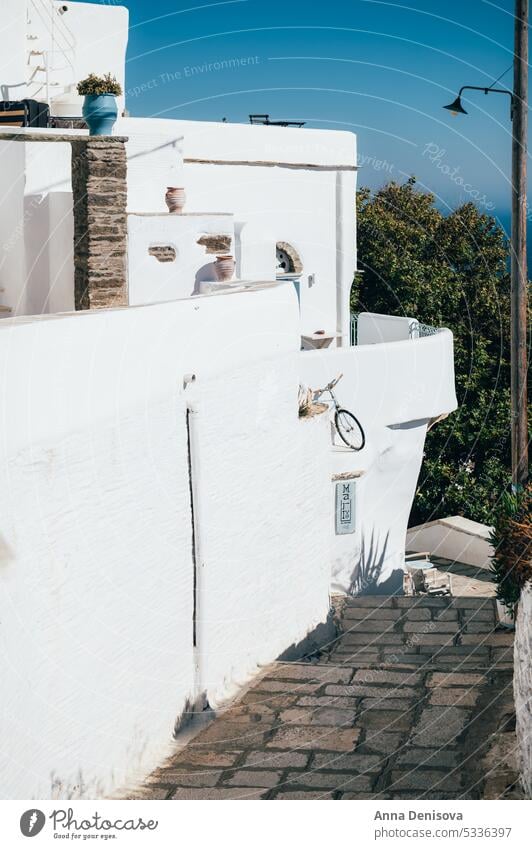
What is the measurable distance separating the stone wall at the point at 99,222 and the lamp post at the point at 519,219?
11.8 feet

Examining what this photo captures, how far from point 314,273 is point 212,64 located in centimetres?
585

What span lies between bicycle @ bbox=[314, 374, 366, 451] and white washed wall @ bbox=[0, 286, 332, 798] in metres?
2.04

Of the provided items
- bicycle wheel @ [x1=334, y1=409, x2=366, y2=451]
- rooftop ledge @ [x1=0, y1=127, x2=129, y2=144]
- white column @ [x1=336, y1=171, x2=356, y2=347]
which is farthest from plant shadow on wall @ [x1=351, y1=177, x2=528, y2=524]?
rooftop ledge @ [x1=0, y1=127, x2=129, y2=144]

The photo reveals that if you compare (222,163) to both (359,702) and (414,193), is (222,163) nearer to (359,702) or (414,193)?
(359,702)

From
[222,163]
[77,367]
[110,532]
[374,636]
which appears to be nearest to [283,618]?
[374,636]

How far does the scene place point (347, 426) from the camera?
13.6 meters

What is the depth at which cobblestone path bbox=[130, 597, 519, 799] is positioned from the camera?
7.72 m

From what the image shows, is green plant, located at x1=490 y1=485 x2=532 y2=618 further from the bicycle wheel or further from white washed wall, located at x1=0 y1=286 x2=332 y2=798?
the bicycle wheel

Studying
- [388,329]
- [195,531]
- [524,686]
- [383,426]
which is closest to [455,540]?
[388,329]

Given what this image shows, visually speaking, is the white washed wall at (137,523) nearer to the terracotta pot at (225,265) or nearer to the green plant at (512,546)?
the green plant at (512,546)

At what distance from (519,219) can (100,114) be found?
14.1 ft

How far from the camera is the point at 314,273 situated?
18.6 metres

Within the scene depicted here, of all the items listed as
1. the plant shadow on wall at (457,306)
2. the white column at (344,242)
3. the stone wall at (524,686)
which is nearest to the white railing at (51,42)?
the white column at (344,242)
